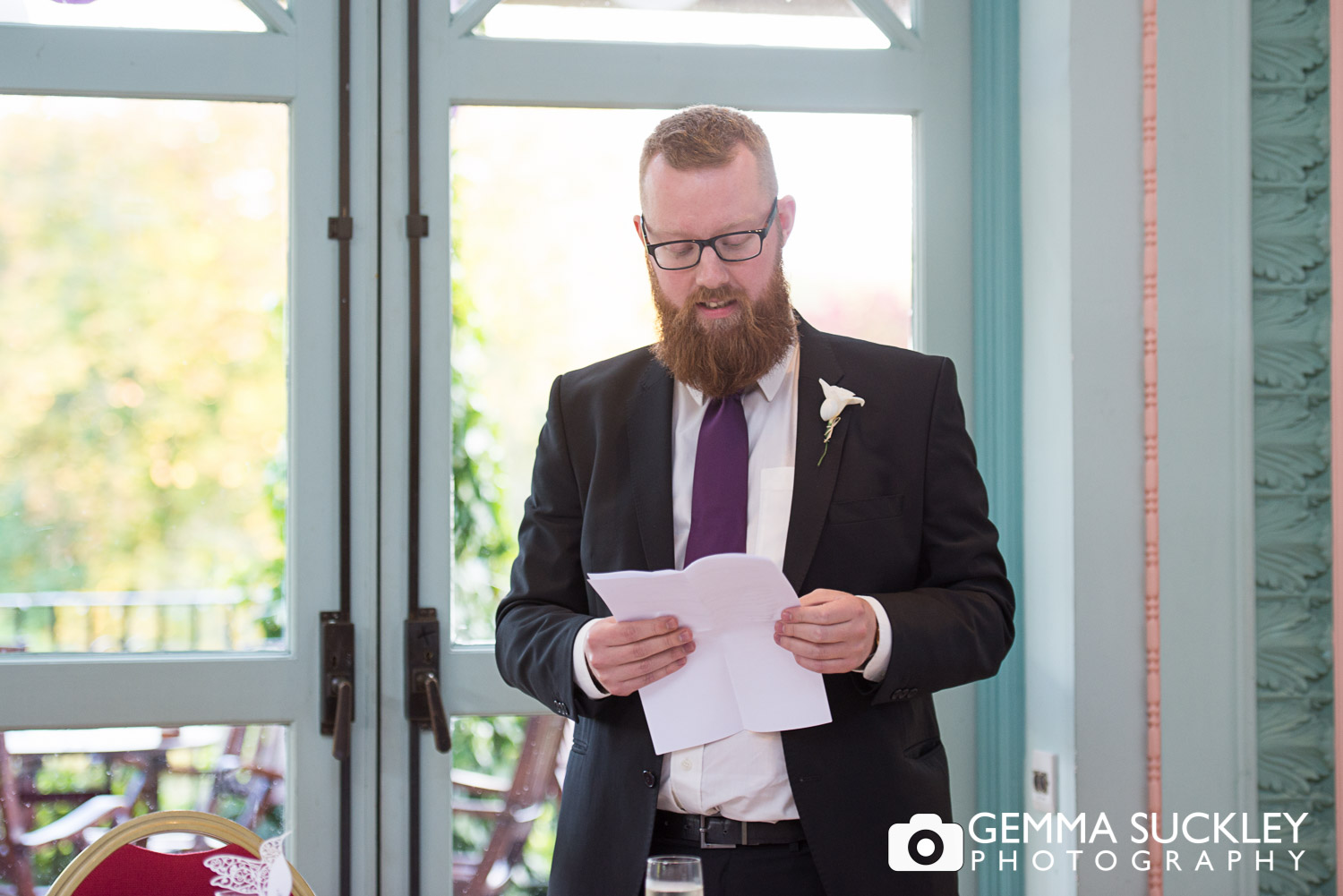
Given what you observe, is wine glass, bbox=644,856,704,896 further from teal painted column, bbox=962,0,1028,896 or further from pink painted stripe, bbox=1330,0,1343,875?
pink painted stripe, bbox=1330,0,1343,875

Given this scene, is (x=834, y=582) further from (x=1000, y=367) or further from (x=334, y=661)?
(x=334, y=661)

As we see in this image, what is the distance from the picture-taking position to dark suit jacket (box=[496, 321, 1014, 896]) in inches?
57.4

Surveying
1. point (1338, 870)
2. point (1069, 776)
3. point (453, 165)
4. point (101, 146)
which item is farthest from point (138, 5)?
point (1338, 870)

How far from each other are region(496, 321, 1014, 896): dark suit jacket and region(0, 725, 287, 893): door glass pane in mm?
900

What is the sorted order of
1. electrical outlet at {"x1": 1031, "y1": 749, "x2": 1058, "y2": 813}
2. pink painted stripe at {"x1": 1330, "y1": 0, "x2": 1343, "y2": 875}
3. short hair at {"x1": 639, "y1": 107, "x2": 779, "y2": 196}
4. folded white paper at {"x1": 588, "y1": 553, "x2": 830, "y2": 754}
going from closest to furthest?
1. folded white paper at {"x1": 588, "y1": 553, "x2": 830, "y2": 754}
2. short hair at {"x1": 639, "y1": 107, "x2": 779, "y2": 196}
3. pink painted stripe at {"x1": 1330, "y1": 0, "x2": 1343, "y2": 875}
4. electrical outlet at {"x1": 1031, "y1": 749, "x2": 1058, "y2": 813}

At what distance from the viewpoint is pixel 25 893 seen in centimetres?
220

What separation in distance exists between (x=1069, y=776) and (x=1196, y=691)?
0.28 metres

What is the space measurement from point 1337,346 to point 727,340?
1.16 metres

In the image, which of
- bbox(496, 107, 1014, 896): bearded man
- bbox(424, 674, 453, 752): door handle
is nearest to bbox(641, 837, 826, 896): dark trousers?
bbox(496, 107, 1014, 896): bearded man

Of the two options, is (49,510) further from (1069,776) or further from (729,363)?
(1069,776)

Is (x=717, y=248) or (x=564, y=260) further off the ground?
(x=564, y=260)

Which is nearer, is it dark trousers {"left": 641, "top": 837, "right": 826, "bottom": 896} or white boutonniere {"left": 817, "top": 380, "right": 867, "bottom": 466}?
dark trousers {"left": 641, "top": 837, "right": 826, "bottom": 896}

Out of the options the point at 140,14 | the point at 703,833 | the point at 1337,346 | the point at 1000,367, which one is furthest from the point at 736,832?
the point at 140,14

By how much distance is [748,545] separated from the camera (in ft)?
5.08
